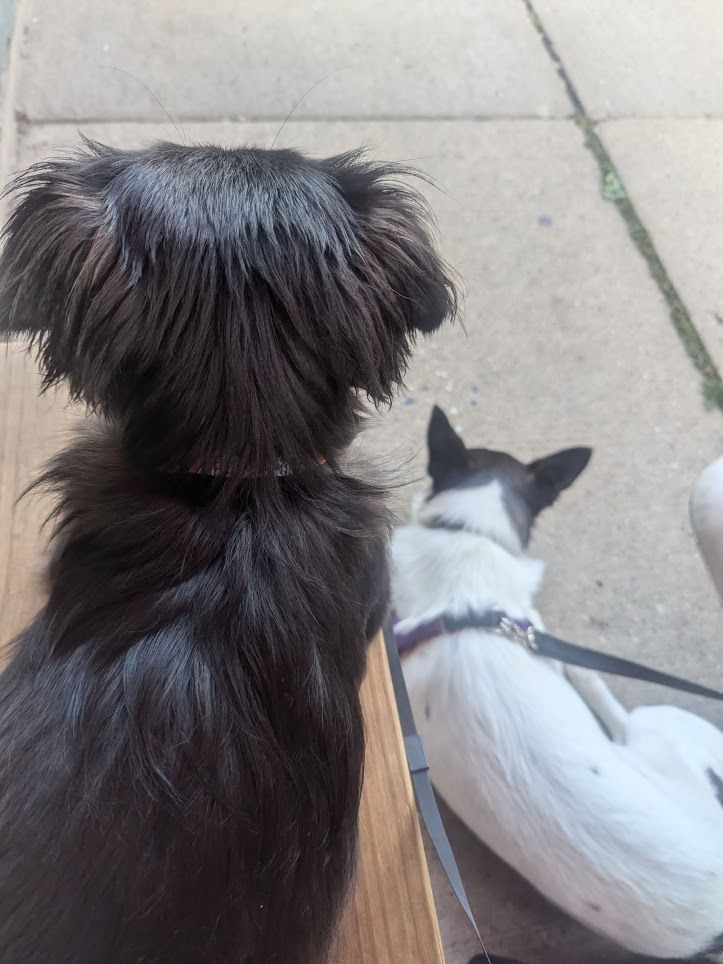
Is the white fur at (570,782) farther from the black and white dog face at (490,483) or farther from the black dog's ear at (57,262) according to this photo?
the black dog's ear at (57,262)

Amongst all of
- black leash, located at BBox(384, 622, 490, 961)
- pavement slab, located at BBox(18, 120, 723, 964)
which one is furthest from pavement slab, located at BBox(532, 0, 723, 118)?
black leash, located at BBox(384, 622, 490, 961)

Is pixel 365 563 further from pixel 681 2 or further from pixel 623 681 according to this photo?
pixel 681 2

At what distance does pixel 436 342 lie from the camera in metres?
2.49

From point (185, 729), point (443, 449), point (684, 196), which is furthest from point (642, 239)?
point (185, 729)

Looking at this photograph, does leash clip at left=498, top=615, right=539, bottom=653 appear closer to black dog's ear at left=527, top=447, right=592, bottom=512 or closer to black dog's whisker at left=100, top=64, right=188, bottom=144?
black dog's ear at left=527, top=447, right=592, bottom=512

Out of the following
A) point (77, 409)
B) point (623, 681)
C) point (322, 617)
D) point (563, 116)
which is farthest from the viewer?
point (563, 116)

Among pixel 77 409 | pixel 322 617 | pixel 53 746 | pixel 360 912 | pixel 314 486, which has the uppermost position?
pixel 77 409

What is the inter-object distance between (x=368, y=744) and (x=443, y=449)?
0.81 m

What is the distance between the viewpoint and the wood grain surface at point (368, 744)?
48.4 inches

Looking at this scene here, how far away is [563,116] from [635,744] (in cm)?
247

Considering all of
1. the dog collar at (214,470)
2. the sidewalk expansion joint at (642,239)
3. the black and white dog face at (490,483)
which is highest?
the sidewalk expansion joint at (642,239)

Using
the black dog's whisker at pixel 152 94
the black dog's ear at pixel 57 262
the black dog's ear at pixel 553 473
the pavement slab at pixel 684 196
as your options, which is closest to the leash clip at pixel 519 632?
the black dog's ear at pixel 553 473

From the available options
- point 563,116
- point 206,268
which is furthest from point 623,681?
point 563,116

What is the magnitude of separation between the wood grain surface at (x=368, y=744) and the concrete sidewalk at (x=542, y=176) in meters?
0.62
